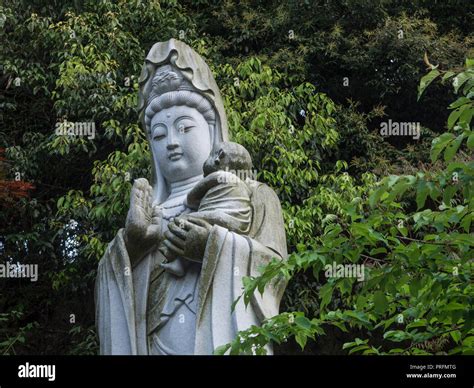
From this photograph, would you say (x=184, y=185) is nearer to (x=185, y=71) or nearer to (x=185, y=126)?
(x=185, y=126)

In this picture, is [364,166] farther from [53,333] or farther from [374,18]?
[53,333]

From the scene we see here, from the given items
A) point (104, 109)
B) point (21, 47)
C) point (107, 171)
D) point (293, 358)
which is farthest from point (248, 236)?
point (21, 47)

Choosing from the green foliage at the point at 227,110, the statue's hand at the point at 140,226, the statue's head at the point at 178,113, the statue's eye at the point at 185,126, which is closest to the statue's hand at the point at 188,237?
the statue's hand at the point at 140,226

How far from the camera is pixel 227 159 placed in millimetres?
9500

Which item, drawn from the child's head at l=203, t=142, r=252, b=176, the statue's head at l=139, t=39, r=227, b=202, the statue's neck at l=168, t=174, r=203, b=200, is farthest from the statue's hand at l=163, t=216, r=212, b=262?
the statue's head at l=139, t=39, r=227, b=202

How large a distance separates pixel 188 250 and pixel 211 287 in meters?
0.29

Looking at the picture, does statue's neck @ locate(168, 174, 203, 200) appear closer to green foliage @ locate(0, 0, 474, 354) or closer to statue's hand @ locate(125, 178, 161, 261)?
statue's hand @ locate(125, 178, 161, 261)

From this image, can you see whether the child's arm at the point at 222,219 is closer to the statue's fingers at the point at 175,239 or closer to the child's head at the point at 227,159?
the statue's fingers at the point at 175,239

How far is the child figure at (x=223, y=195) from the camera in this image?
937 centimetres

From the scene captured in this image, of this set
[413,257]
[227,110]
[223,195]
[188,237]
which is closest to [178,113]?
[223,195]

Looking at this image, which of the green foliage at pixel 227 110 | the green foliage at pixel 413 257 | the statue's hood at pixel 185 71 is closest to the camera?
the green foliage at pixel 413 257

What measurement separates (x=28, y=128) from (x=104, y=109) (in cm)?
193

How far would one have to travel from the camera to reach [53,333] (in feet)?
52.6

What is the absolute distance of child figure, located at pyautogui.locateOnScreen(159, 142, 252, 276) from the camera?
937 cm
